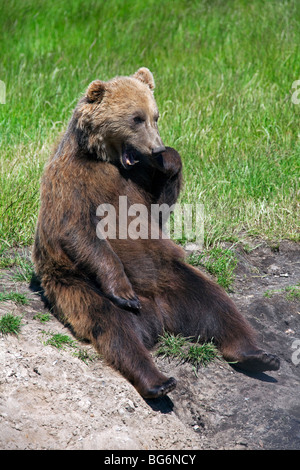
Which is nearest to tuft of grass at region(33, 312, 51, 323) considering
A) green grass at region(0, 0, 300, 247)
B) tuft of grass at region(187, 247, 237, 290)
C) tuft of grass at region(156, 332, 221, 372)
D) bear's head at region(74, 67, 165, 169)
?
tuft of grass at region(156, 332, 221, 372)

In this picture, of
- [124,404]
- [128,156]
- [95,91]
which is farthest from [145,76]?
[124,404]

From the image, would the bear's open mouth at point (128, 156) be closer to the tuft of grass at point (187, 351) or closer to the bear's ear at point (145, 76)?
the bear's ear at point (145, 76)

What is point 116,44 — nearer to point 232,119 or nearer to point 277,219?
point 232,119

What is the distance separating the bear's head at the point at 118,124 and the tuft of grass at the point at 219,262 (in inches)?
52.8

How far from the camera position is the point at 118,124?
169 inches

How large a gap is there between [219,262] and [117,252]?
49.4 inches

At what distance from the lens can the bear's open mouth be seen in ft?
14.3

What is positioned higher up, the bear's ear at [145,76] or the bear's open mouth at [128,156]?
the bear's ear at [145,76]

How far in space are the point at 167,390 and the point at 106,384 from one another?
1.29 feet

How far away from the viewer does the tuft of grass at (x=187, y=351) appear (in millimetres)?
4258

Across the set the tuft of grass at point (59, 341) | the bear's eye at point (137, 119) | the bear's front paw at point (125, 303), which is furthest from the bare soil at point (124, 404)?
the bear's eye at point (137, 119)

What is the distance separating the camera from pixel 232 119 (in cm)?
738

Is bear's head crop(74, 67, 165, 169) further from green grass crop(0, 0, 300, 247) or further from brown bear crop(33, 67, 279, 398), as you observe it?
green grass crop(0, 0, 300, 247)
